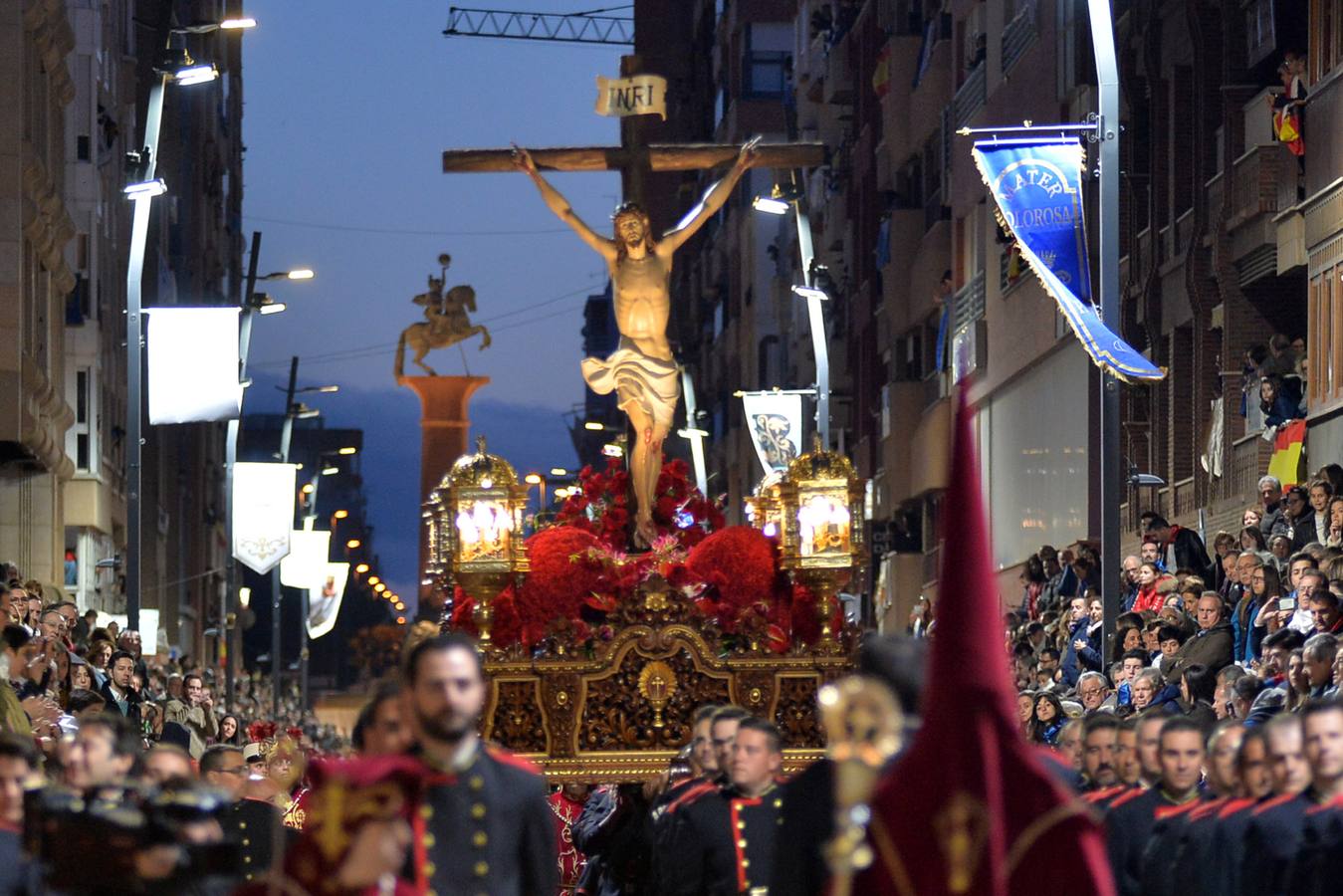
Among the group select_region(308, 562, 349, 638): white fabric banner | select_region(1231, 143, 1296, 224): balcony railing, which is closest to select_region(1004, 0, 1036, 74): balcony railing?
select_region(1231, 143, 1296, 224): balcony railing

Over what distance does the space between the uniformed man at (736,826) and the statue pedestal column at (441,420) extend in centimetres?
4639

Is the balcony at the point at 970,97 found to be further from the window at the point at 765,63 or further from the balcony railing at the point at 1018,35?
the window at the point at 765,63

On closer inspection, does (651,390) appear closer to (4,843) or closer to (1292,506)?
(1292,506)

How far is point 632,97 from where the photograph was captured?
76.2 feet

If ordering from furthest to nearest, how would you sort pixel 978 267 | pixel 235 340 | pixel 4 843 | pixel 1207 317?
1. pixel 978 267
2. pixel 1207 317
3. pixel 235 340
4. pixel 4 843

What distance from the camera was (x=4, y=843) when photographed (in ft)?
32.0

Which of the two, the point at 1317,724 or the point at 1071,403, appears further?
the point at 1071,403

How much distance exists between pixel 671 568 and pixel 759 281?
181 ft

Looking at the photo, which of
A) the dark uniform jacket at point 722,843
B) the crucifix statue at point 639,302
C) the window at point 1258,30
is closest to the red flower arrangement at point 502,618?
the crucifix statue at point 639,302

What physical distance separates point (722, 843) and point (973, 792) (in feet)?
17.6

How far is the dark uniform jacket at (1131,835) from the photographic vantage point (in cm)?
1154

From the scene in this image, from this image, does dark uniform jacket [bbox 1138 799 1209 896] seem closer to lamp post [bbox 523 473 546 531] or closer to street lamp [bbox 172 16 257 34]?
lamp post [bbox 523 473 546 531]

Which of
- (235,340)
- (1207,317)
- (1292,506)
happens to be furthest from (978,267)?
(1292,506)

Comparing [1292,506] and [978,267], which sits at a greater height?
[978,267]
